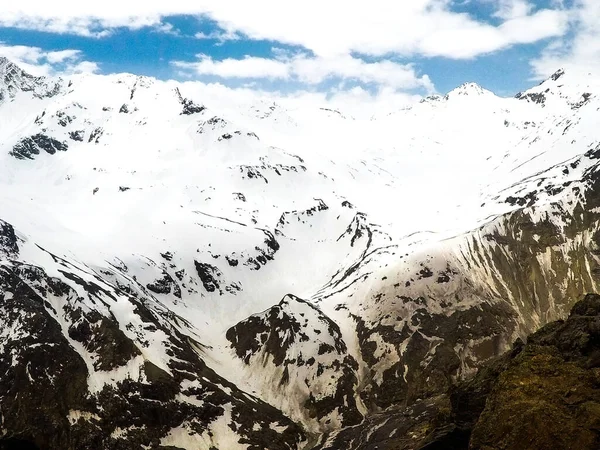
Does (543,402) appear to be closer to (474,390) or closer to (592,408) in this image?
(592,408)

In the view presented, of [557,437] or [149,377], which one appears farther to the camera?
[149,377]

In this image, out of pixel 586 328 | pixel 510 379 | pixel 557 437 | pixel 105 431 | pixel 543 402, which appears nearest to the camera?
pixel 557 437

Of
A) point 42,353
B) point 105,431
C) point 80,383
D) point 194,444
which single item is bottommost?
point 194,444

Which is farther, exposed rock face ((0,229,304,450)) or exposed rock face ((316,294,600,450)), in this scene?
exposed rock face ((0,229,304,450))

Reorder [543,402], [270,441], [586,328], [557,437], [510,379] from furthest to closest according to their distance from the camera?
1. [270,441]
2. [586,328]
3. [510,379]
4. [543,402]
5. [557,437]

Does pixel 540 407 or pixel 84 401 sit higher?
pixel 540 407

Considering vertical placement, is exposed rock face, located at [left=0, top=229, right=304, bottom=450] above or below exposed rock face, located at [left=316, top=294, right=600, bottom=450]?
below

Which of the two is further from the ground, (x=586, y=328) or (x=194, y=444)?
(x=586, y=328)

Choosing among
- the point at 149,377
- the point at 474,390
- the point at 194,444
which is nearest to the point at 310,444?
the point at 194,444

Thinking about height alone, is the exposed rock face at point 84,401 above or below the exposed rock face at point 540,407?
below

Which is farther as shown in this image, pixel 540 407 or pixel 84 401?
pixel 84 401

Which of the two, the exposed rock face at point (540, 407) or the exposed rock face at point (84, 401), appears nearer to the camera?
the exposed rock face at point (540, 407)
